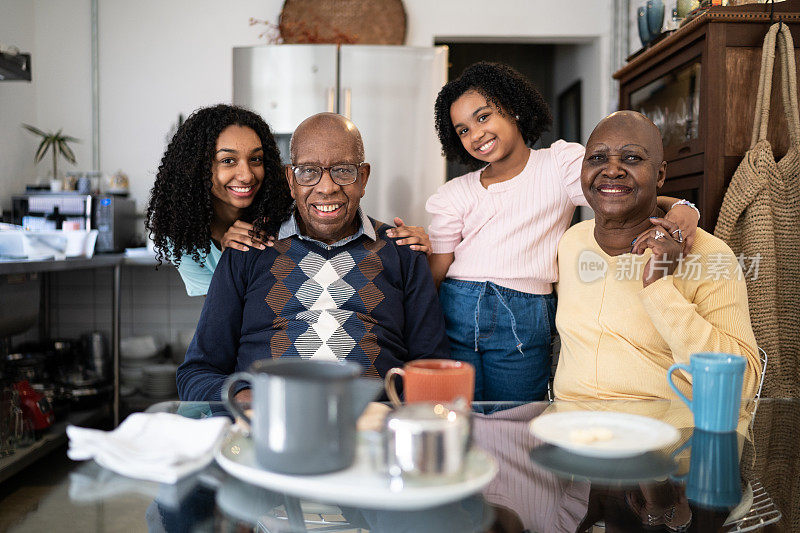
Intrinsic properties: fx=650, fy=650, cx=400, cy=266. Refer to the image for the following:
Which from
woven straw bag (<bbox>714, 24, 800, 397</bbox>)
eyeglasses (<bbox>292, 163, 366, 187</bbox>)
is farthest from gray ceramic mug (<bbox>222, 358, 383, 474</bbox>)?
woven straw bag (<bbox>714, 24, 800, 397</bbox>)

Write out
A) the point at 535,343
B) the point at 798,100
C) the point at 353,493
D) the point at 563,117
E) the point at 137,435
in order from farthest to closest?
the point at 563,117 → the point at 798,100 → the point at 535,343 → the point at 137,435 → the point at 353,493

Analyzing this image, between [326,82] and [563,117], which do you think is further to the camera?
[563,117]

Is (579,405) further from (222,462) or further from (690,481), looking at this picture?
(222,462)

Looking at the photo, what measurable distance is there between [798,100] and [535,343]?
3.56 feet

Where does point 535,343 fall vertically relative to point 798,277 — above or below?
below

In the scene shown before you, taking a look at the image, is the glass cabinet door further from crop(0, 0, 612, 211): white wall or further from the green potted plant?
the green potted plant

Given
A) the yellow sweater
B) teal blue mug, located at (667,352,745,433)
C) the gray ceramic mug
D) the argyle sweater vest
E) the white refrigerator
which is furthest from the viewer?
the white refrigerator

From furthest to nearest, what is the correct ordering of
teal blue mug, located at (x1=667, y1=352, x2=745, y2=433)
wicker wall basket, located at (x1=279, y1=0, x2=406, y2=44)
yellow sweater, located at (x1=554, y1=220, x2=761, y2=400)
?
wicker wall basket, located at (x1=279, y1=0, x2=406, y2=44) < yellow sweater, located at (x1=554, y1=220, x2=761, y2=400) < teal blue mug, located at (x1=667, y1=352, x2=745, y2=433)

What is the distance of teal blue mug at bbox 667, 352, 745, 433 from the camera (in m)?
1.00


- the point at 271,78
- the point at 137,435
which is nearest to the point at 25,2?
the point at 271,78

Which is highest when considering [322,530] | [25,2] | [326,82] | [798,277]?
[25,2]

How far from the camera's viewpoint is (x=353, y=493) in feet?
2.30

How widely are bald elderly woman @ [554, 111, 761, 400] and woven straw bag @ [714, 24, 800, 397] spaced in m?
0.48

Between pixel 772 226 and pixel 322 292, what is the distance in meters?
1.28
